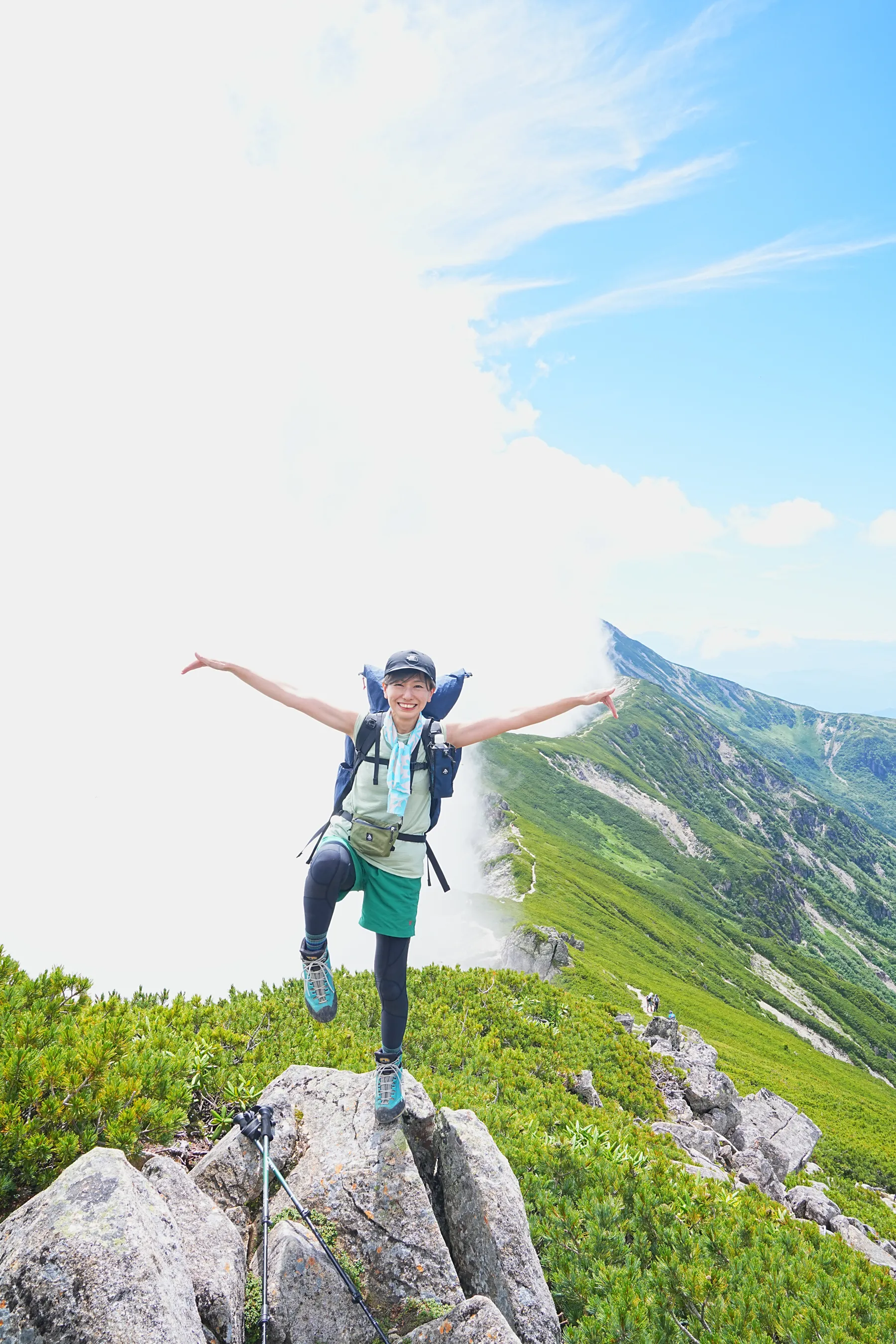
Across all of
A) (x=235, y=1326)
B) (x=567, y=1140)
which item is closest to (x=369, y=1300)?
(x=235, y=1326)

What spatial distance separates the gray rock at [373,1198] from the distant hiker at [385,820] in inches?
49.3

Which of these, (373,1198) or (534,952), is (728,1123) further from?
(534,952)

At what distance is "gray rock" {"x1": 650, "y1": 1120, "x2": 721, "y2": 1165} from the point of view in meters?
14.7

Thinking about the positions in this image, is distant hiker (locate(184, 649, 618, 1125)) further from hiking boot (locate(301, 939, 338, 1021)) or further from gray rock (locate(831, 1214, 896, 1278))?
gray rock (locate(831, 1214, 896, 1278))

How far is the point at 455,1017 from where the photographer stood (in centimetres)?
1600

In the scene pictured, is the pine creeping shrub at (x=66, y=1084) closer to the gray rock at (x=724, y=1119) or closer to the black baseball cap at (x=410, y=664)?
the black baseball cap at (x=410, y=664)

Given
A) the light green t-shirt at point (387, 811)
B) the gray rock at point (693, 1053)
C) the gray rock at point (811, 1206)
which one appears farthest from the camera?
the gray rock at point (693, 1053)

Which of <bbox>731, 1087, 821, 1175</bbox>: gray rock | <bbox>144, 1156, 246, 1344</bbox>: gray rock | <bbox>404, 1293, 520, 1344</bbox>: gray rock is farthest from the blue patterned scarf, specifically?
<bbox>731, 1087, 821, 1175</bbox>: gray rock

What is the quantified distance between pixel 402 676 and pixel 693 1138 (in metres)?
15.0

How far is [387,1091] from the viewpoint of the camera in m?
→ 7.52

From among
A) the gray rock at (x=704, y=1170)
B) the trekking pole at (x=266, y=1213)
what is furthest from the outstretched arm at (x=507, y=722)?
the gray rock at (x=704, y=1170)

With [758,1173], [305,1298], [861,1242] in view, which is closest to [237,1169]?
[305,1298]

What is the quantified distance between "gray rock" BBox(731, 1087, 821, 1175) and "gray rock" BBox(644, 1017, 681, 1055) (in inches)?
121

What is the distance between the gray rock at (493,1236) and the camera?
657 cm
